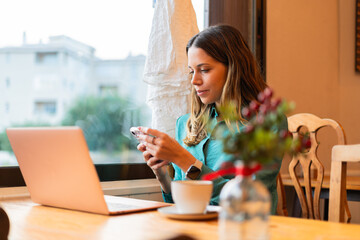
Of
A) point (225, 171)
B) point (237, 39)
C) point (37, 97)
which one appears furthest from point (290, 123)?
point (225, 171)

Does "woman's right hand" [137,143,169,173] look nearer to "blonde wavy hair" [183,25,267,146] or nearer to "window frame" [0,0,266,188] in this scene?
"blonde wavy hair" [183,25,267,146]

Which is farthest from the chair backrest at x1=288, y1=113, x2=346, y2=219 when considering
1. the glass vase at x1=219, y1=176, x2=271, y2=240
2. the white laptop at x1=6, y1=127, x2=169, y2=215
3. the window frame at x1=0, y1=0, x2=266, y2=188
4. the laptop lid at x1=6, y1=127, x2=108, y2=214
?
the glass vase at x1=219, y1=176, x2=271, y2=240

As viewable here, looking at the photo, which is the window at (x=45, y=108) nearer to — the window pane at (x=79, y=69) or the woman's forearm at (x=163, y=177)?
the window pane at (x=79, y=69)

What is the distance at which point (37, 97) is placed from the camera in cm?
165

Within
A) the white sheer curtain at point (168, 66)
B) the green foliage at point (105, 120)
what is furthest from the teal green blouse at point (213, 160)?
the green foliage at point (105, 120)

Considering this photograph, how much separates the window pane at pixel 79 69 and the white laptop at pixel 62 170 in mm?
555

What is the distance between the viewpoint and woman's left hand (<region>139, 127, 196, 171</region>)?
1144 millimetres

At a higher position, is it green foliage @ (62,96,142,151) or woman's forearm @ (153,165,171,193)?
green foliage @ (62,96,142,151)

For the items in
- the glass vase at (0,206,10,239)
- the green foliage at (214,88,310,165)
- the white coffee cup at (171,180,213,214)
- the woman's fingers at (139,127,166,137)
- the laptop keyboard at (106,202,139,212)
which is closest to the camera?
the green foliage at (214,88,310,165)

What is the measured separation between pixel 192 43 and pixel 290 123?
691mm

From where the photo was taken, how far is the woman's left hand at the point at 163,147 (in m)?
1.14

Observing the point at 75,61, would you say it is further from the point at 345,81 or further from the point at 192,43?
the point at 345,81

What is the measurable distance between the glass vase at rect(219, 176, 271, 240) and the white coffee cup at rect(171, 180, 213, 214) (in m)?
0.31

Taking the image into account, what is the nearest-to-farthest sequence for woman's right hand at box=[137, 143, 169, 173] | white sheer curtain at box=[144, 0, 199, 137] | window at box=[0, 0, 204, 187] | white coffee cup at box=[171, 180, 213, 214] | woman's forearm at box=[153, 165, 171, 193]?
white coffee cup at box=[171, 180, 213, 214], woman's right hand at box=[137, 143, 169, 173], woman's forearm at box=[153, 165, 171, 193], window at box=[0, 0, 204, 187], white sheer curtain at box=[144, 0, 199, 137]
